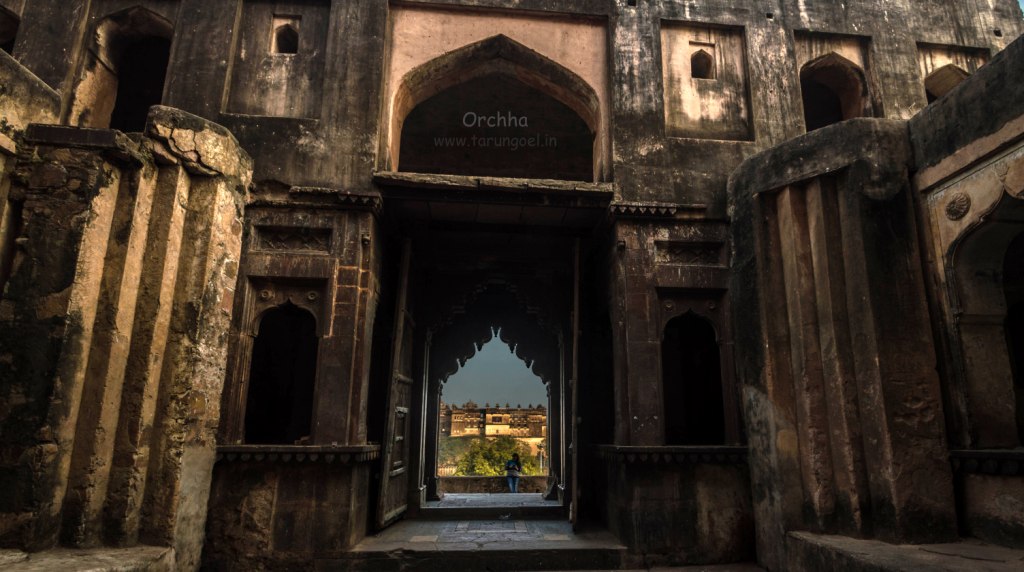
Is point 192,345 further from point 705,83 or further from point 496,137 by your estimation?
point 496,137

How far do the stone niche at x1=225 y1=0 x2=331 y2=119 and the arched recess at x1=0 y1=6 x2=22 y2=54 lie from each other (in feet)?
10.1

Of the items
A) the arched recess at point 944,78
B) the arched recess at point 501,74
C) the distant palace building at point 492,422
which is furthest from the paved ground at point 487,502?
the distant palace building at point 492,422

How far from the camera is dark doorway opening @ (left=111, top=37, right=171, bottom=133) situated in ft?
30.3

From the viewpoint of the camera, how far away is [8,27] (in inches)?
336

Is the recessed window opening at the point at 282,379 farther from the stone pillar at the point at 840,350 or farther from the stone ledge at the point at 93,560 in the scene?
the stone pillar at the point at 840,350

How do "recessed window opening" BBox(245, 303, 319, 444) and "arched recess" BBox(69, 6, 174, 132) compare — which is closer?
"arched recess" BBox(69, 6, 174, 132)

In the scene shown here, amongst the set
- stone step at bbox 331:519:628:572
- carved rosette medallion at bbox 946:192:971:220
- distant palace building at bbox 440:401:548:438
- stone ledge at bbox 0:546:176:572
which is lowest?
stone step at bbox 331:519:628:572

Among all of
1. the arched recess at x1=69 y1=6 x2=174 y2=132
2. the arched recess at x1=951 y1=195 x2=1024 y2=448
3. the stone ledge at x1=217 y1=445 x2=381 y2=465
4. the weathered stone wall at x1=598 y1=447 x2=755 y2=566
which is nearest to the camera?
the arched recess at x1=951 y1=195 x2=1024 y2=448

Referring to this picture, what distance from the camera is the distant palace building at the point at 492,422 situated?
29016mm

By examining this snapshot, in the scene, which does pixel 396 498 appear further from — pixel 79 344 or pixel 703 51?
pixel 703 51

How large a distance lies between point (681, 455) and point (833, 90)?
21.3 ft

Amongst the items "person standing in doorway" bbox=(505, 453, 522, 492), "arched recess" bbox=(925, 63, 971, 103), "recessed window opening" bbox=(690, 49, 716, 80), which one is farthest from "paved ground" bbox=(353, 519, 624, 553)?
"arched recess" bbox=(925, 63, 971, 103)

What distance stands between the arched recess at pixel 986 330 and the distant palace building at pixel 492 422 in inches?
959

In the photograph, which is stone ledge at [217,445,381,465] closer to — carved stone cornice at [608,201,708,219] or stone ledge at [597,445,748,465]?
stone ledge at [597,445,748,465]
